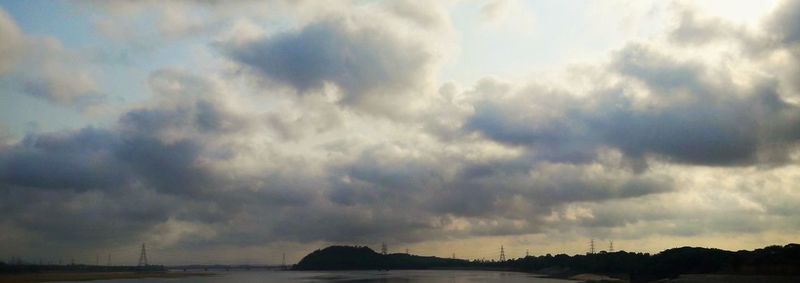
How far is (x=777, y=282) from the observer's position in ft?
258

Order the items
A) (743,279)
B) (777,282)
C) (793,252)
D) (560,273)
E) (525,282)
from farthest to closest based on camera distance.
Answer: (560,273) → (525,282) → (793,252) → (743,279) → (777,282)

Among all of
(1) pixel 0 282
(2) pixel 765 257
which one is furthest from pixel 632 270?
(1) pixel 0 282

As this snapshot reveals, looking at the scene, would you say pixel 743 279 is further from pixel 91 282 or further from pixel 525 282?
pixel 91 282

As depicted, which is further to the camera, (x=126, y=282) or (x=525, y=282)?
(x=126, y=282)

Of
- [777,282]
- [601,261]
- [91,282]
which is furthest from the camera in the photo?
[601,261]

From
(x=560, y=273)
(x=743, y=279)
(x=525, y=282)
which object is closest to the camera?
(x=743, y=279)

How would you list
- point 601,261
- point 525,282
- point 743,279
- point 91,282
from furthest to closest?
1. point 601,261
2. point 91,282
3. point 525,282
4. point 743,279

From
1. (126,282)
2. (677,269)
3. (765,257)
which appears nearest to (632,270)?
(677,269)

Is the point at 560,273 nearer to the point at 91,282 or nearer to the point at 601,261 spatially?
the point at 601,261

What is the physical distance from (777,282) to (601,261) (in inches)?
3546

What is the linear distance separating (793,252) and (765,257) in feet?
17.4

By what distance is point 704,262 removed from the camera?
355 ft

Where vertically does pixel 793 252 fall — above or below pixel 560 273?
above

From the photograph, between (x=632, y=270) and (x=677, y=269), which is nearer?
(x=677, y=269)
